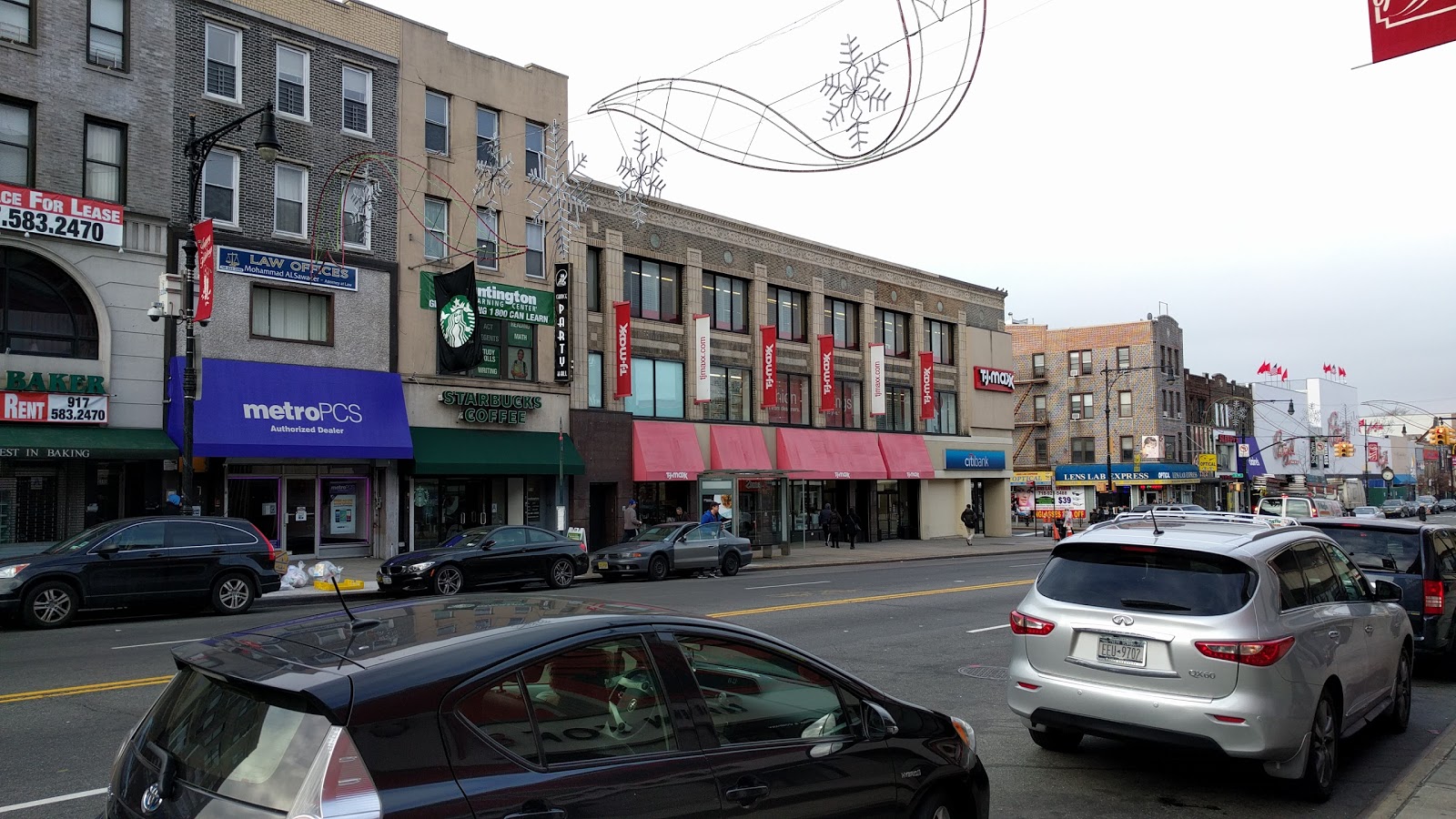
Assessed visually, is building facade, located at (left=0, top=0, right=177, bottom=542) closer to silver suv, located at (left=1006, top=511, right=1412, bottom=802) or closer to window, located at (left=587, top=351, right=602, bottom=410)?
window, located at (left=587, top=351, right=602, bottom=410)

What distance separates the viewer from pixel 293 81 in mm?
25688

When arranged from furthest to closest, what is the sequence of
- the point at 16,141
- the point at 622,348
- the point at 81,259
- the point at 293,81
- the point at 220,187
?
1. the point at 622,348
2. the point at 293,81
3. the point at 220,187
4. the point at 81,259
5. the point at 16,141

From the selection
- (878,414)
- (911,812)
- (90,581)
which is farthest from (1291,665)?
(878,414)

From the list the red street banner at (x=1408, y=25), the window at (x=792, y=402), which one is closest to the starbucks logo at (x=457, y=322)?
the window at (x=792, y=402)

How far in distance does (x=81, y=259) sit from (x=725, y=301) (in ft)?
68.0

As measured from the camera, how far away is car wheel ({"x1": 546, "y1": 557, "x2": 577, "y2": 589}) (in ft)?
71.5

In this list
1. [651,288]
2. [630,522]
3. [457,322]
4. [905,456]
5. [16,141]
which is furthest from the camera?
[905,456]

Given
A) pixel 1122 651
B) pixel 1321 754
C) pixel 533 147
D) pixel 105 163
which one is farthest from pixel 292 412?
pixel 1321 754

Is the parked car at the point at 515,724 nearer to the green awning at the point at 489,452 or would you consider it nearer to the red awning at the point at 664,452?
the green awning at the point at 489,452

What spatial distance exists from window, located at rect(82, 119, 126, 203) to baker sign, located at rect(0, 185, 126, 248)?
17.6 inches

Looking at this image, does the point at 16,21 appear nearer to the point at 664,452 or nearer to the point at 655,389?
the point at 655,389

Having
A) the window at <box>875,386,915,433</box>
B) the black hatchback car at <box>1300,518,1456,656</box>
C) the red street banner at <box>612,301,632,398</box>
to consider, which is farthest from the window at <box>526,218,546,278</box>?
the black hatchback car at <box>1300,518,1456,656</box>

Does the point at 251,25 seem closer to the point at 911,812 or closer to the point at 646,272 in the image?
the point at 646,272

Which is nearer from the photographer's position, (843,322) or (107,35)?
(107,35)
